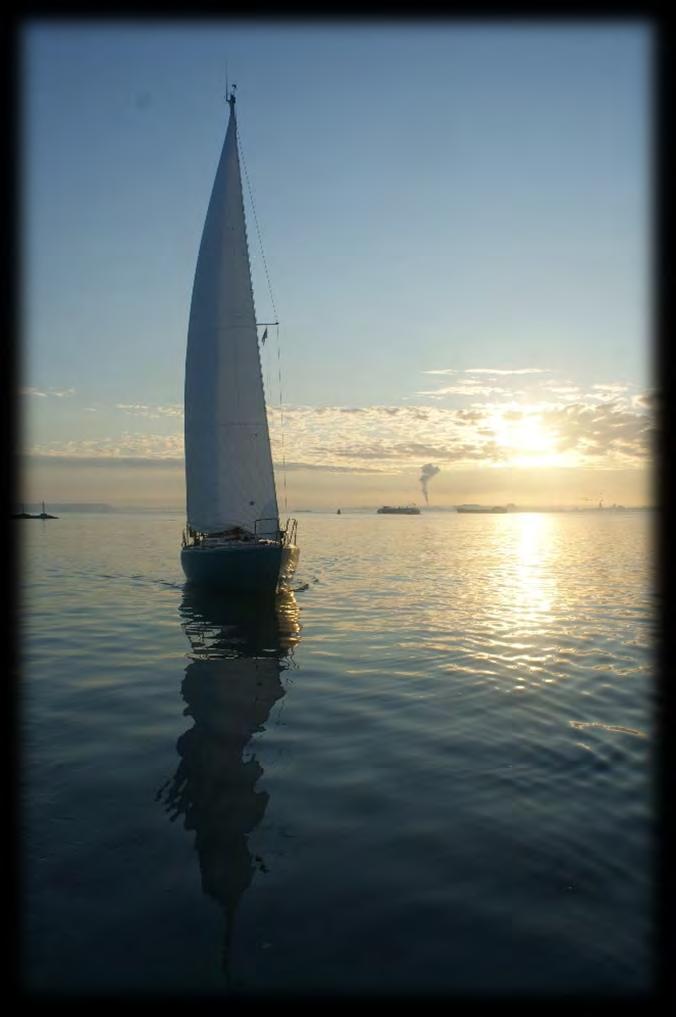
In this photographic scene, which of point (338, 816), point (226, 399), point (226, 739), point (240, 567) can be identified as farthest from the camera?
point (226, 399)

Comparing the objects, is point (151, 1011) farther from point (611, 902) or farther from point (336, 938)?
point (611, 902)

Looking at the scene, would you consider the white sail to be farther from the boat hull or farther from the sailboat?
the boat hull

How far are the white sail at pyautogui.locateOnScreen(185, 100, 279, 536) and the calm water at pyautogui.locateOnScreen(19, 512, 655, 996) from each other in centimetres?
1186

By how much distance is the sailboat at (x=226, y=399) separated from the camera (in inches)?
1209

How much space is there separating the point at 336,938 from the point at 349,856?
4.94 ft

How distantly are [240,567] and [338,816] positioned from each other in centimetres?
1890

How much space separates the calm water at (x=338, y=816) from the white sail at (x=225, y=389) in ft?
38.9

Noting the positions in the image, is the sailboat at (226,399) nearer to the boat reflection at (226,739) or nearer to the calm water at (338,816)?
the boat reflection at (226,739)

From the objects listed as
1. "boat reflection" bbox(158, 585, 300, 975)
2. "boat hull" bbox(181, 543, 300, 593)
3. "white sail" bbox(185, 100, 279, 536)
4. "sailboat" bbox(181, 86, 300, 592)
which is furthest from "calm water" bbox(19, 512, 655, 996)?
"white sail" bbox(185, 100, 279, 536)

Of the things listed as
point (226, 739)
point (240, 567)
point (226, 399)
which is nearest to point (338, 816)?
point (226, 739)

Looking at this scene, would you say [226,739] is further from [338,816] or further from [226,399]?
[226,399]

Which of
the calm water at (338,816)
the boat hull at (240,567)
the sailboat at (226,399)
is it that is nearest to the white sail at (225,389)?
the sailboat at (226,399)

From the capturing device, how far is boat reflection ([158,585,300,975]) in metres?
A: 7.25

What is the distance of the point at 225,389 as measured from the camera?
3086cm
